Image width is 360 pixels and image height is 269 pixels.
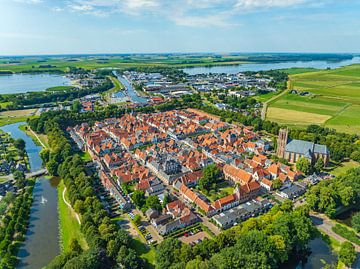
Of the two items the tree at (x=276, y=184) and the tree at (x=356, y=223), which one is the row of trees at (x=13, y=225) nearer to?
the tree at (x=276, y=184)

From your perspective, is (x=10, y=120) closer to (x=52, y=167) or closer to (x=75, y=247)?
(x=52, y=167)

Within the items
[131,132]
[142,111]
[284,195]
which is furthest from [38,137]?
[284,195]

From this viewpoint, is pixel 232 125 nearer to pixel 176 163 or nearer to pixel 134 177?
pixel 176 163

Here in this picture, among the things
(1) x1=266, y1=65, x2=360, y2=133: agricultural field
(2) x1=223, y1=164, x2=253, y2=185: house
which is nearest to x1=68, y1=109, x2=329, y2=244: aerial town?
(2) x1=223, y1=164, x2=253, y2=185: house

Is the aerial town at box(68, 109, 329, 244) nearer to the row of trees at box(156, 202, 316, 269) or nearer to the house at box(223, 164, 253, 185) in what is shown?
the house at box(223, 164, 253, 185)

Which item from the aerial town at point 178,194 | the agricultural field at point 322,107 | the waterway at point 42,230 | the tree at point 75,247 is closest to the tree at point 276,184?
the aerial town at point 178,194

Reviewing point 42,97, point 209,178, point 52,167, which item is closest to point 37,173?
point 52,167
